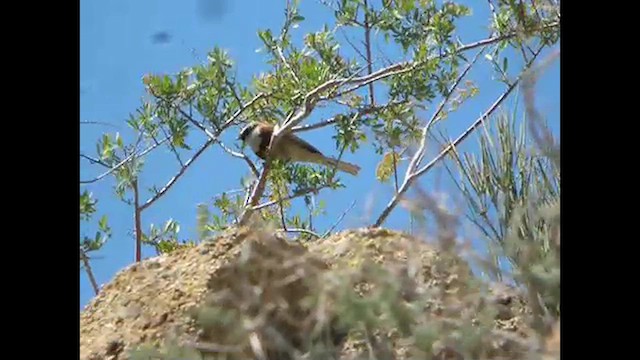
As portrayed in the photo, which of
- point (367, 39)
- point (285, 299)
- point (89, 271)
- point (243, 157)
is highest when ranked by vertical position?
point (367, 39)

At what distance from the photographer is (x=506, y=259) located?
3.22 ft

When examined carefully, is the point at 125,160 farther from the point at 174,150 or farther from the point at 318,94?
the point at 318,94

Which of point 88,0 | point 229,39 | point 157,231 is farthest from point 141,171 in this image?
point 88,0

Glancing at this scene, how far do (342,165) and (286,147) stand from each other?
27 cm

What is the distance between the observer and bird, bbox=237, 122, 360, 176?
148 cm

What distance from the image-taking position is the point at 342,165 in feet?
4.69

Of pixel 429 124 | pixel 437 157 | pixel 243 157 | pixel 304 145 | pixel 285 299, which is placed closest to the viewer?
pixel 285 299

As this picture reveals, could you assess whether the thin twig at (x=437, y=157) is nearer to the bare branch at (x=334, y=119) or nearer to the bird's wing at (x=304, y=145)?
the bare branch at (x=334, y=119)

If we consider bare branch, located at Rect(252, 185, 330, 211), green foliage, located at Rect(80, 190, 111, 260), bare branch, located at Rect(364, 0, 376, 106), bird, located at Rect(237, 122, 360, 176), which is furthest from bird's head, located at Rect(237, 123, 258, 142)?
green foliage, located at Rect(80, 190, 111, 260)

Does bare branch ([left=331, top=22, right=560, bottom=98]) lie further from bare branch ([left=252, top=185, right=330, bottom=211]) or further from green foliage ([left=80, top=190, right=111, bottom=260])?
green foliage ([left=80, top=190, right=111, bottom=260])

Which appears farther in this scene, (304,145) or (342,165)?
(304,145)

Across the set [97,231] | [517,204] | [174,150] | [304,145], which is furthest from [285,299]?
[304,145]

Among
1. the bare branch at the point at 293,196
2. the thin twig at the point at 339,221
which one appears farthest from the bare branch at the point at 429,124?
the bare branch at the point at 293,196

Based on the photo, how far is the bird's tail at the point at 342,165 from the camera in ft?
4.56
